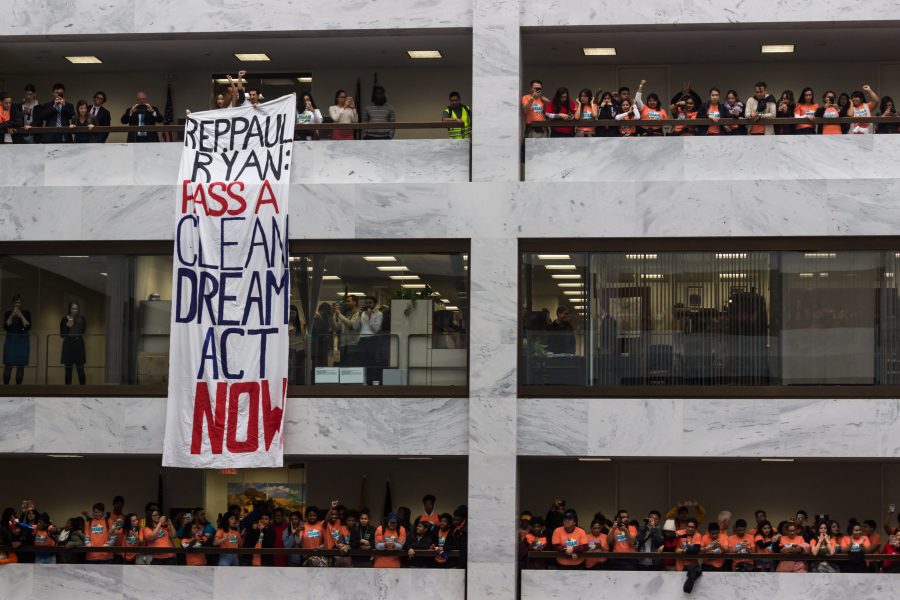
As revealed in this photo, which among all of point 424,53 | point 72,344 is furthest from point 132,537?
point 424,53

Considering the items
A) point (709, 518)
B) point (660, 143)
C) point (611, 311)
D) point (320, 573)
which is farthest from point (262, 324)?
point (709, 518)

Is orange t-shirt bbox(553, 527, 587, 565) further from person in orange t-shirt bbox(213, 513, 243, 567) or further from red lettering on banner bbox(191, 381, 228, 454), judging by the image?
red lettering on banner bbox(191, 381, 228, 454)

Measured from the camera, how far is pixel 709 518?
2983 cm

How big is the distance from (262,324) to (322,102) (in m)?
6.64

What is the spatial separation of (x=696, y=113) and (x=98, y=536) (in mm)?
13554

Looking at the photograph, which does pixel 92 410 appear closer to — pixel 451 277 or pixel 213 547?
pixel 213 547

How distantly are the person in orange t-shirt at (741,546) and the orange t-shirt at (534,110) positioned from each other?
8.15 metres

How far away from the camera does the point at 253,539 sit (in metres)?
26.2

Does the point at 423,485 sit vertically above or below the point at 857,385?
below

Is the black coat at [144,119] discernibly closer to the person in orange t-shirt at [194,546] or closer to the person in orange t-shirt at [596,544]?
the person in orange t-shirt at [194,546]

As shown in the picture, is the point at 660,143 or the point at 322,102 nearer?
the point at 660,143

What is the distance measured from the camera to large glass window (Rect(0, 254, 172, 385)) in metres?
26.9

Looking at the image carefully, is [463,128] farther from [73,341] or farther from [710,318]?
[73,341]

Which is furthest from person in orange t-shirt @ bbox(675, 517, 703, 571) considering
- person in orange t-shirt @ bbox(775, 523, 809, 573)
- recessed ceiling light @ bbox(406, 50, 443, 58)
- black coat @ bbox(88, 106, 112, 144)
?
black coat @ bbox(88, 106, 112, 144)
